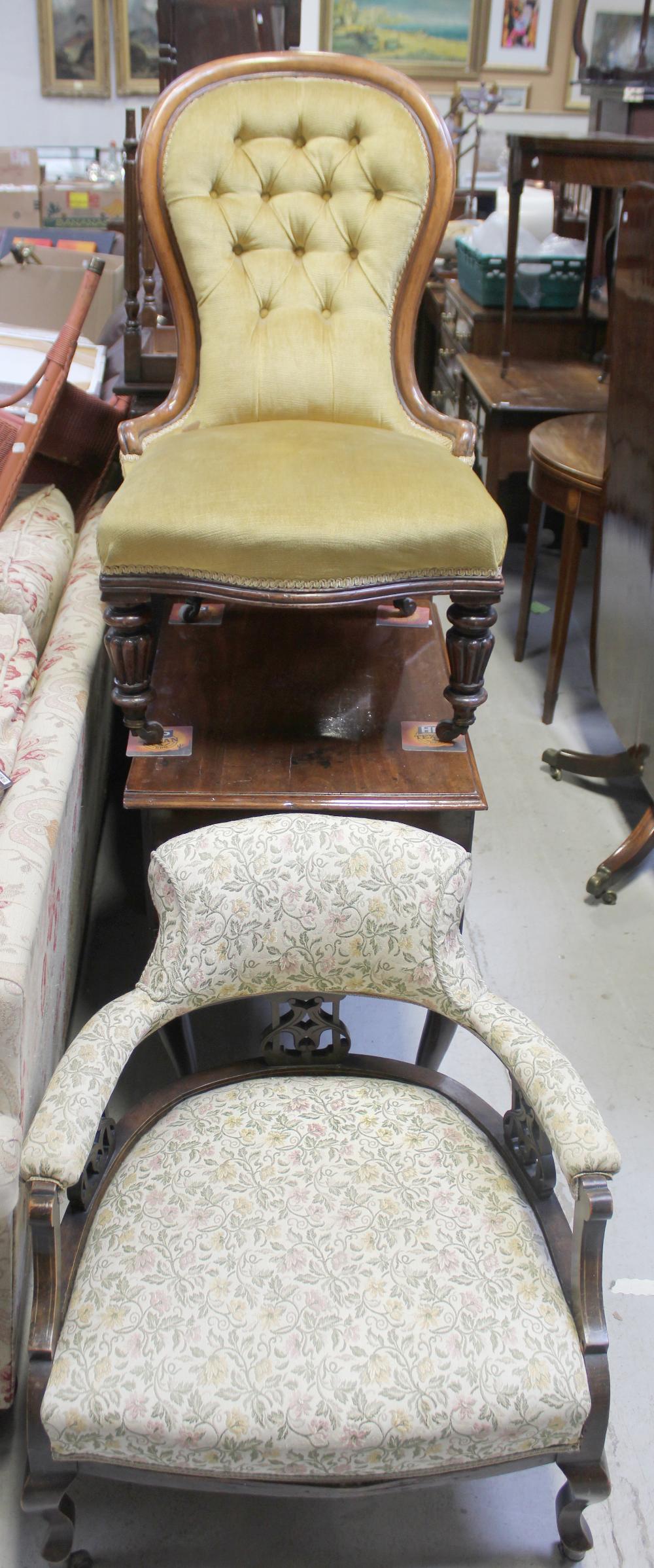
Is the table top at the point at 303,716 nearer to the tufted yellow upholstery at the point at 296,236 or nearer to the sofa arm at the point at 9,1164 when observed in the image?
the tufted yellow upholstery at the point at 296,236

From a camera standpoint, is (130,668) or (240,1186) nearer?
(240,1186)

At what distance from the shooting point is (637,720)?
2.27 m

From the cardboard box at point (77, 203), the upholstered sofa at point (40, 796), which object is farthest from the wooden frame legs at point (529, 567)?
the cardboard box at point (77, 203)

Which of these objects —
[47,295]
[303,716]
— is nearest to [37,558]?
[303,716]

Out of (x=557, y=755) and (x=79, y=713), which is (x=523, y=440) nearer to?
(x=557, y=755)

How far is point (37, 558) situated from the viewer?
2.08 metres

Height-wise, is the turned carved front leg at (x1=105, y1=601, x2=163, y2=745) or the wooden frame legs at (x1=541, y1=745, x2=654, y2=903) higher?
the turned carved front leg at (x1=105, y1=601, x2=163, y2=745)

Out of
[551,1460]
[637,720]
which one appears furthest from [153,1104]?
[637,720]

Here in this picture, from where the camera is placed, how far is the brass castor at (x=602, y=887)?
228cm

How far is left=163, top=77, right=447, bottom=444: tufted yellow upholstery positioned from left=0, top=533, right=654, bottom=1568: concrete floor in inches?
35.3

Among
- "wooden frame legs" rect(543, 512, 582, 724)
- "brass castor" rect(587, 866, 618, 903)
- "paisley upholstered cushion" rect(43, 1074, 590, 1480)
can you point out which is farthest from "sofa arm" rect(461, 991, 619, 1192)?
"wooden frame legs" rect(543, 512, 582, 724)

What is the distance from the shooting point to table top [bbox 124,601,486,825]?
172cm

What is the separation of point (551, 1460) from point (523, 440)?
2446 mm

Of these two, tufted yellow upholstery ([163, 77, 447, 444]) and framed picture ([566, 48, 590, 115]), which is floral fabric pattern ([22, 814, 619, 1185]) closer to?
tufted yellow upholstery ([163, 77, 447, 444])
